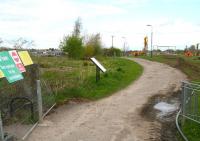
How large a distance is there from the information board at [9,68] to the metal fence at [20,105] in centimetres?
30

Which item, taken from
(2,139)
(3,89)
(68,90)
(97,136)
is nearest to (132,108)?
(68,90)

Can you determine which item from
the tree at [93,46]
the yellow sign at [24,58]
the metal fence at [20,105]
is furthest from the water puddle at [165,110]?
the tree at [93,46]

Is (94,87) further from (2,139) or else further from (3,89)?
(2,139)

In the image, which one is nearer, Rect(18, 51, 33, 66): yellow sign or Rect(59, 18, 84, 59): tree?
Rect(18, 51, 33, 66): yellow sign

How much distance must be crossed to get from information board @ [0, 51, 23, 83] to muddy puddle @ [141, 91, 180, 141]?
13.0ft

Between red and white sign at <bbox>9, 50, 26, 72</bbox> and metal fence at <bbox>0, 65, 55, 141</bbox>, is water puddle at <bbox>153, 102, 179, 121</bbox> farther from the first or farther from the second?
red and white sign at <bbox>9, 50, 26, 72</bbox>

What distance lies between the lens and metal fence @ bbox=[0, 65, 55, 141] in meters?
10.3

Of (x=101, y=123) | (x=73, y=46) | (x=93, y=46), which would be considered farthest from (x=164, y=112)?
(x=93, y=46)

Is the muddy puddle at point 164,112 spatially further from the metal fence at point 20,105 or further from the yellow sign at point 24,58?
the yellow sign at point 24,58

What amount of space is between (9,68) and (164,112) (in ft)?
19.5

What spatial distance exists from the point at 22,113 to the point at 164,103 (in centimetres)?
651

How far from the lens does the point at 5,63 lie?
9844 mm

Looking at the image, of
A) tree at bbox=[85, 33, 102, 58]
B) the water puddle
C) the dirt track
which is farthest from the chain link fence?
tree at bbox=[85, 33, 102, 58]

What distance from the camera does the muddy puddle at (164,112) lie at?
10746mm
